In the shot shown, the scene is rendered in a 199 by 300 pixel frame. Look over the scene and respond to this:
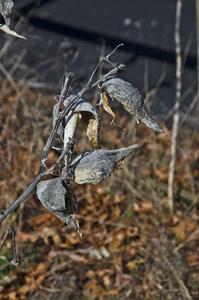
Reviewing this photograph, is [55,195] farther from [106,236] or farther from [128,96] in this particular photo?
[106,236]

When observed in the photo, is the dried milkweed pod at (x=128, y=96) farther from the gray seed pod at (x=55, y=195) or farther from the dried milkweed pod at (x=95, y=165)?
the gray seed pod at (x=55, y=195)

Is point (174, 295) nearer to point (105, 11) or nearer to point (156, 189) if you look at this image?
point (156, 189)

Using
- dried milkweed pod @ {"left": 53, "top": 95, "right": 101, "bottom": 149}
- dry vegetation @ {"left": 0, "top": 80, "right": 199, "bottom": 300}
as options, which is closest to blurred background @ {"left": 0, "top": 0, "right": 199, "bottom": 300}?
dry vegetation @ {"left": 0, "top": 80, "right": 199, "bottom": 300}

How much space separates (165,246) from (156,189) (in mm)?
550

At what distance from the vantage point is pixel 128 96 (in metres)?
0.86

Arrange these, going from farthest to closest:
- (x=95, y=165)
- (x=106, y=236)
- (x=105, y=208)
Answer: (x=105, y=208), (x=106, y=236), (x=95, y=165)

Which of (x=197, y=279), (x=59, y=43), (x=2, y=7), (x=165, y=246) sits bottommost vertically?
(x=197, y=279)

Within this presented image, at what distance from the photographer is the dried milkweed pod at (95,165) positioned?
85 cm

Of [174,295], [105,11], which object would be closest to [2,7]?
[174,295]

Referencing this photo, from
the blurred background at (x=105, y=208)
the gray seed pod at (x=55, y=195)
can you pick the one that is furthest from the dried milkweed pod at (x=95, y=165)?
the blurred background at (x=105, y=208)

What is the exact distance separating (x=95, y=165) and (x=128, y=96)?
147 millimetres

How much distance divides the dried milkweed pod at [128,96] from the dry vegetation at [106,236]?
142cm

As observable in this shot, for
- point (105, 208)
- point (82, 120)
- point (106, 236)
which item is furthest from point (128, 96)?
point (105, 208)

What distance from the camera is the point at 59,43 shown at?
423cm
